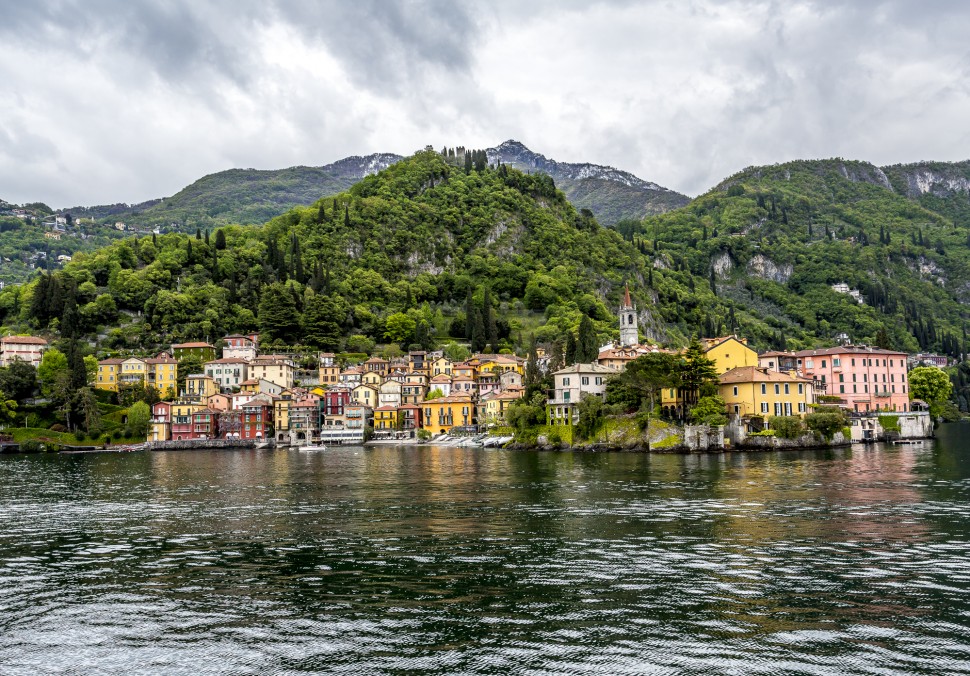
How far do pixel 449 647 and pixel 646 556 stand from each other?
31.7 feet

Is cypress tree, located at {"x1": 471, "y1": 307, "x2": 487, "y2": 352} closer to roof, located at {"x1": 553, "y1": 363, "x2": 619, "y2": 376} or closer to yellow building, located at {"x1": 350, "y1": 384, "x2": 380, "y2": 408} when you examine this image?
yellow building, located at {"x1": 350, "y1": 384, "x2": 380, "y2": 408}

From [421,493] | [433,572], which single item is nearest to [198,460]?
[421,493]

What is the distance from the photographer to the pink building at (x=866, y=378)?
86000mm

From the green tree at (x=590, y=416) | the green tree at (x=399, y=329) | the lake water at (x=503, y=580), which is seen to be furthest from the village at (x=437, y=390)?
the lake water at (x=503, y=580)

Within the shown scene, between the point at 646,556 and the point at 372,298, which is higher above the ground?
the point at 372,298

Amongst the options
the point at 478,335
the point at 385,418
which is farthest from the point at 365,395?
the point at 478,335

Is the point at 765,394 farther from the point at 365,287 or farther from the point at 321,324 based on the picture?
the point at 365,287

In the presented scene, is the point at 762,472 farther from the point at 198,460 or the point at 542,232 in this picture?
the point at 542,232

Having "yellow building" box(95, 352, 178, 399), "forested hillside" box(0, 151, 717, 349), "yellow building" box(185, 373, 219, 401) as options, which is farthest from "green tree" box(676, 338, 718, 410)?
"yellow building" box(95, 352, 178, 399)

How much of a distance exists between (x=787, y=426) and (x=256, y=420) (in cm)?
7132

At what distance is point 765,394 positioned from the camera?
234 feet

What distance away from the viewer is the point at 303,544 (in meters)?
26.6

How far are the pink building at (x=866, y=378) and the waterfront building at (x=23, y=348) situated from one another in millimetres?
110553

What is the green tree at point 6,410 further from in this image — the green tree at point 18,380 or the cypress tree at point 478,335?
the cypress tree at point 478,335
